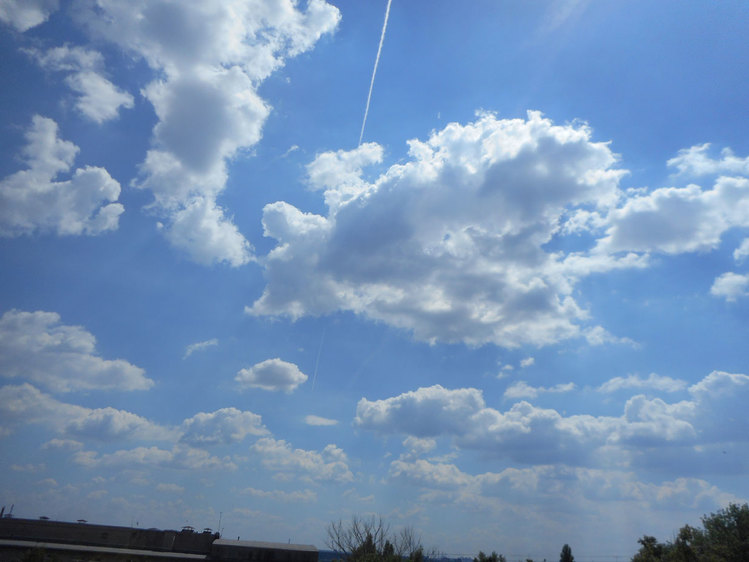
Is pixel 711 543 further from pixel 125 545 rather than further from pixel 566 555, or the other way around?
pixel 125 545

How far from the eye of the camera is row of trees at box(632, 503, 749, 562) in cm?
5734

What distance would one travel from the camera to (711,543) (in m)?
62.2

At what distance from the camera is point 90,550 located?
56.8 metres

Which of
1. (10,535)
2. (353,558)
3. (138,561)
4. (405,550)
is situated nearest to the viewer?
(138,561)

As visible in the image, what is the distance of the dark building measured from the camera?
178ft

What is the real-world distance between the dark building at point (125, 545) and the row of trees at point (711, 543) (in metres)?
41.9

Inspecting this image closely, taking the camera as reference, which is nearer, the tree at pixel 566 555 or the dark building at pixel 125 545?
the dark building at pixel 125 545

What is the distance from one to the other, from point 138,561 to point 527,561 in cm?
5470

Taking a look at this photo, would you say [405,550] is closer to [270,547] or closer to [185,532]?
[270,547]

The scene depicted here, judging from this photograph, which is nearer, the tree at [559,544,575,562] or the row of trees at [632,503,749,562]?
the row of trees at [632,503,749,562]

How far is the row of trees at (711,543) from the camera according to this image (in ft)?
188

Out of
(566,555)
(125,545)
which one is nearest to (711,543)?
(566,555)

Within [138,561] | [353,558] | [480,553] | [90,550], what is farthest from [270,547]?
[480,553]

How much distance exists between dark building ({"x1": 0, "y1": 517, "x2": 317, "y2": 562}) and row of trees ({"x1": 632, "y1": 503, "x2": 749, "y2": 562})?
4185cm
